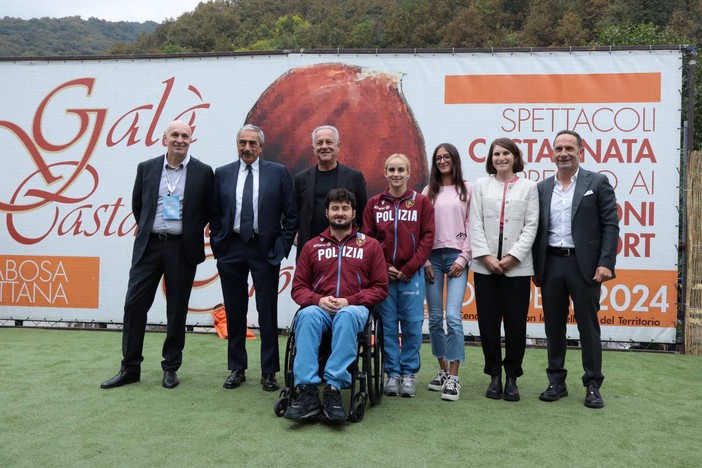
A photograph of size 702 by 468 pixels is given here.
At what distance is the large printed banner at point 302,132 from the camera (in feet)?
15.5

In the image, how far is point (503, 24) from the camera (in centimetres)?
4756

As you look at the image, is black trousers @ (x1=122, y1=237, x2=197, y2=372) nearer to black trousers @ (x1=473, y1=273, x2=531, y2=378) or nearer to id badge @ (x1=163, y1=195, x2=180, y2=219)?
id badge @ (x1=163, y1=195, x2=180, y2=219)

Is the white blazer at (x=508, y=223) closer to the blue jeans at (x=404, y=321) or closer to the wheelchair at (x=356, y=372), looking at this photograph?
the blue jeans at (x=404, y=321)

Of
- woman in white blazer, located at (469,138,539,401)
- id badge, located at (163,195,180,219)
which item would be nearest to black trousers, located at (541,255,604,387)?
woman in white blazer, located at (469,138,539,401)

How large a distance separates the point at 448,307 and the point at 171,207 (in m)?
1.67

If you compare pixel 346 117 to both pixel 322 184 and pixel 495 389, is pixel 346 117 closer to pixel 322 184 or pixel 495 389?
pixel 322 184

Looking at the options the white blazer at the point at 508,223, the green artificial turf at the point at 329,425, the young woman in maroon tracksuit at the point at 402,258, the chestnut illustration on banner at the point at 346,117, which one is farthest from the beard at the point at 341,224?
the chestnut illustration on banner at the point at 346,117

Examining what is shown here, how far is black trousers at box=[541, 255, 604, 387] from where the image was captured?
10.9ft

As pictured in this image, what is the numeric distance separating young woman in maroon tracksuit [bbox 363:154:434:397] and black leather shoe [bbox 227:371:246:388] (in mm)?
853

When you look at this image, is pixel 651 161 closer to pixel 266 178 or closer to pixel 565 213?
pixel 565 213

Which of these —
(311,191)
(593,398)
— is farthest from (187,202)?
(593,398)

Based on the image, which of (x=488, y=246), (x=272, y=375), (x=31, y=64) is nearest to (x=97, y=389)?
(x=272, y=375)

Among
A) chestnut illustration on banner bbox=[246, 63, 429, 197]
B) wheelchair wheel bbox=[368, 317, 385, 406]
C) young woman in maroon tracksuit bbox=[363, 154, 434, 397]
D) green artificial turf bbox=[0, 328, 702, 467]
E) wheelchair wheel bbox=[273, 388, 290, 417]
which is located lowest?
green artificial turf bbox=[0, 328, 702, 467]

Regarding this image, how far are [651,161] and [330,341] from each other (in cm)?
307
